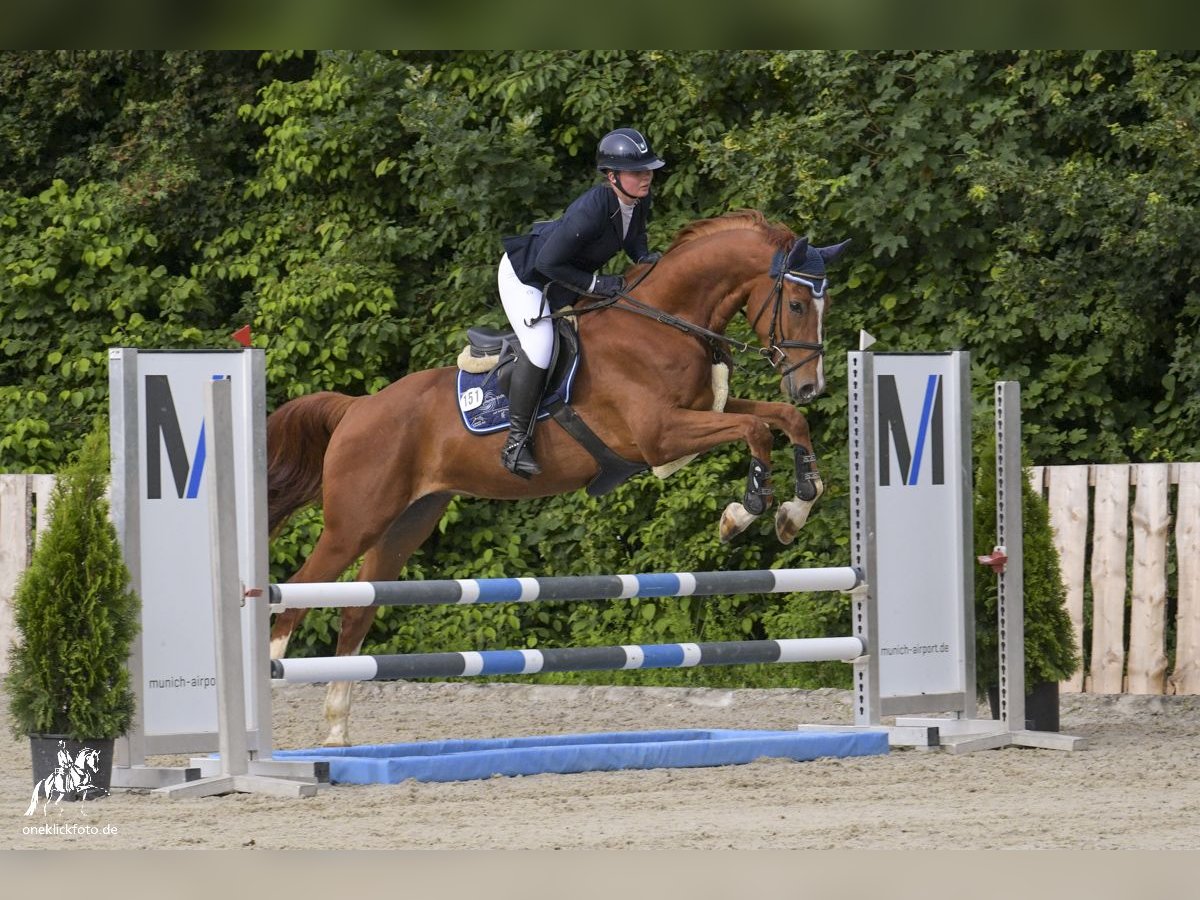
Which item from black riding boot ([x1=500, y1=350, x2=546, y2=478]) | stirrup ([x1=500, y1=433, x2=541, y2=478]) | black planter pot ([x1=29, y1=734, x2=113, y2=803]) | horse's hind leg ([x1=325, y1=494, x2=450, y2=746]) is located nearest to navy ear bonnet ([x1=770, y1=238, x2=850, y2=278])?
black riding boot ([x1=500, y1=350, x2=546, y2=478])

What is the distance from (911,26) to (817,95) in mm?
9017

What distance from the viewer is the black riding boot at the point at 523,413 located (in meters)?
5.64

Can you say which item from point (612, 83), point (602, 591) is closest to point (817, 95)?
point (612, 83)

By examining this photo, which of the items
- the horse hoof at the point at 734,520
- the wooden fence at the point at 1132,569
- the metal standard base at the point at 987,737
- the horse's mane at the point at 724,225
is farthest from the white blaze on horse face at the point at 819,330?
the wooden fence at the point at 1132,569

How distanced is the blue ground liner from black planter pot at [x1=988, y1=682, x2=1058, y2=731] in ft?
2.35

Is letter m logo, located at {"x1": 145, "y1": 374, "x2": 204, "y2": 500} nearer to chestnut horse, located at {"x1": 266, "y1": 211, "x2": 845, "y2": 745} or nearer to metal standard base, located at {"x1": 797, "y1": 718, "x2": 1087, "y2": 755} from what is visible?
chestnut horse, located at {"x1": 266, "y1": 211, "x2": 845, "y2": 745}

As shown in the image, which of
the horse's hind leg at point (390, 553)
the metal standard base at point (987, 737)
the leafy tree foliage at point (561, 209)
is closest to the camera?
the metal standard base at point (987, 737)

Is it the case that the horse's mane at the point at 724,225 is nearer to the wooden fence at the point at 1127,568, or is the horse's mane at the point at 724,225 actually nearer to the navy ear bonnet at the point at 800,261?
the navy ear bonnet at the point at 800,261

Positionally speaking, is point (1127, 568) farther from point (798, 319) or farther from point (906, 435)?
point (798, 319)

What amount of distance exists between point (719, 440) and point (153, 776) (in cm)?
220

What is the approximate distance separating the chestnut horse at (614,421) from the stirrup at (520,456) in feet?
0.21

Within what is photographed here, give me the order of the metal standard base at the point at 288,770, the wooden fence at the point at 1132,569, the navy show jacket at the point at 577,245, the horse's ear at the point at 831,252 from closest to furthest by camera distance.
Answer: the metal standard base at the point at 288,770, the navy show jacket at the point at 577,245, the horse's ear at the point at 831,252, the wooden fence at the point at 1132,569

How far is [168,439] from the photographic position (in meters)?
4.96

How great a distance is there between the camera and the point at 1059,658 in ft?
20.3
